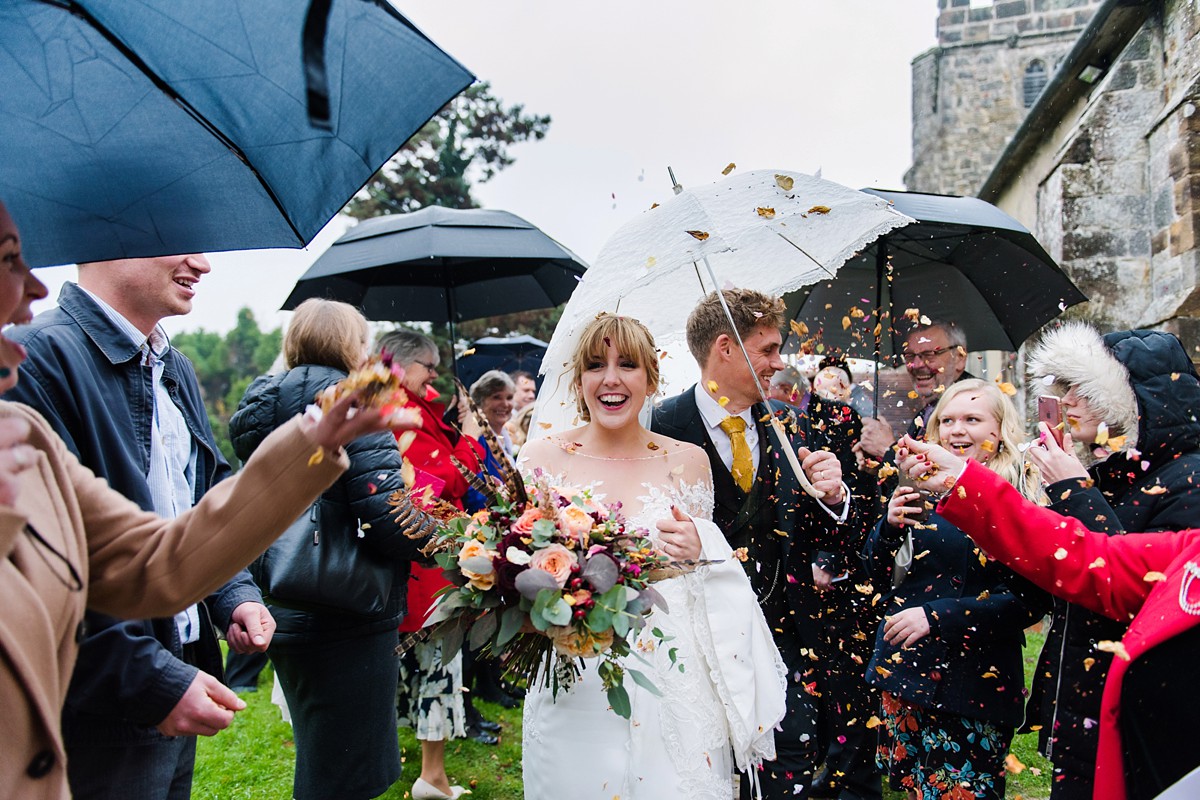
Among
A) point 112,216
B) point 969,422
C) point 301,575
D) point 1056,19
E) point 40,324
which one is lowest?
point 301,575

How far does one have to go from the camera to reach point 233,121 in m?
1.92

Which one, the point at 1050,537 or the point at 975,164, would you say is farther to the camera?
the point at 975,164

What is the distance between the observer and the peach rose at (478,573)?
2.59m

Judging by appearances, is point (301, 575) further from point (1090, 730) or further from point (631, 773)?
point (1090, 730)

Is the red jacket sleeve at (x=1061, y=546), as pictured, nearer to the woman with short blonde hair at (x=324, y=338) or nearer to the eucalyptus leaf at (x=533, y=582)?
the eucalyptus leaf at (x=533, y=582)

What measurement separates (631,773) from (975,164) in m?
22.2

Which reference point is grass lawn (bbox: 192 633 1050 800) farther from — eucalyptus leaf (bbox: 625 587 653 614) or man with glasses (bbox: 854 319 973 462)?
eucalyptus leaf (bbox: 625 587 653 614)

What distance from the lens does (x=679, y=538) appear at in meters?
3.11

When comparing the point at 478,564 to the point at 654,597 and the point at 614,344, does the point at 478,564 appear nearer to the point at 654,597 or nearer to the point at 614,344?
the point at 654,597

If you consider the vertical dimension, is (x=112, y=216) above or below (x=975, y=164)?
below

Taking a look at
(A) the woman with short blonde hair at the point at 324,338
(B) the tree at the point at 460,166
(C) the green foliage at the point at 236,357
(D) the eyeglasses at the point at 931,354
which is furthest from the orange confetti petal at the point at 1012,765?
(C) the green foliage at the point at 236,357

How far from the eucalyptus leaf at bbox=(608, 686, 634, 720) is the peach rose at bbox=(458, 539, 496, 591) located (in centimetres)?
50

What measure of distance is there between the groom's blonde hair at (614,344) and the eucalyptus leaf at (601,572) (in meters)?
1.08

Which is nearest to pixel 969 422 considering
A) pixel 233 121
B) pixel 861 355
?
pixel 861 355
